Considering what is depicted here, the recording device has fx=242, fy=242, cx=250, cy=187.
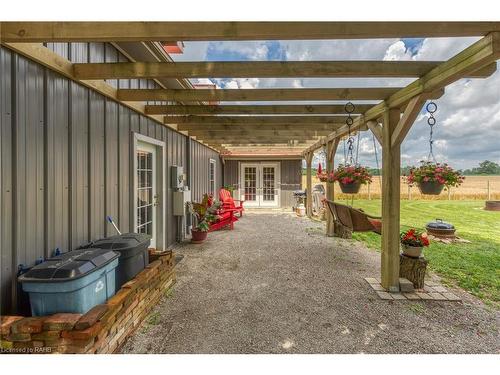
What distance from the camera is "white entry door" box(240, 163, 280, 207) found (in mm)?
10570

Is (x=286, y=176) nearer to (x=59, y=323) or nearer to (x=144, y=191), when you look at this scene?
(x=144, y=191)

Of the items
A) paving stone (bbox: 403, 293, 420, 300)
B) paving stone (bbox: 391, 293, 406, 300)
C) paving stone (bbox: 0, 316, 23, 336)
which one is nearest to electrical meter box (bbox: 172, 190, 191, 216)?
paving stone (bbox: 0, 316, 23, 336)

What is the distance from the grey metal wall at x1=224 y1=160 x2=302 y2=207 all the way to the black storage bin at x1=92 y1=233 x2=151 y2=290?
8.33m

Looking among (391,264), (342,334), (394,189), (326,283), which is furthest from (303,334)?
(394,189)

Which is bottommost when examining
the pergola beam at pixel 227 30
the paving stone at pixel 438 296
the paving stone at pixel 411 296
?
the paving stone at pixel 411 296

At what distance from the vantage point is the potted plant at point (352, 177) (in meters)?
3.40

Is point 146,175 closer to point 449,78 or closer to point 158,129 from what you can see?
point 158,129

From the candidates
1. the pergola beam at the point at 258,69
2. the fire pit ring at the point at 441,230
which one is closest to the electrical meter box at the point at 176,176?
the pergola beam at the point at 258,69

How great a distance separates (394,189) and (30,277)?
11.4 feet

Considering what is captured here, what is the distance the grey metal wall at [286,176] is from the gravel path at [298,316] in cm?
667

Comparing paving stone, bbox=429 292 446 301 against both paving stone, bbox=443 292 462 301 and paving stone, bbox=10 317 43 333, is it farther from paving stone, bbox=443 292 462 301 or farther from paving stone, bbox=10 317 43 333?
paving stone, bbox=10 317 43 333

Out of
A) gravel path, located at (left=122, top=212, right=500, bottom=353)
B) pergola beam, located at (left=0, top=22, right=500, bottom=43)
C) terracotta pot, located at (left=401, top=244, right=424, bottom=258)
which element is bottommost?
gravel path, located at (left=122, top=212, right=500, bottom=353)

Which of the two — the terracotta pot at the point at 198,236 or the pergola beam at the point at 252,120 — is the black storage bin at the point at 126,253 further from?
the terracotta pot at the point at 198,236

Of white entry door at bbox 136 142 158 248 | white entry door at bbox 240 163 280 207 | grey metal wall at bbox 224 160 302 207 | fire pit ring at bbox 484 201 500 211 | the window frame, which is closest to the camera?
white entry door at bbox 136 142 158 248
